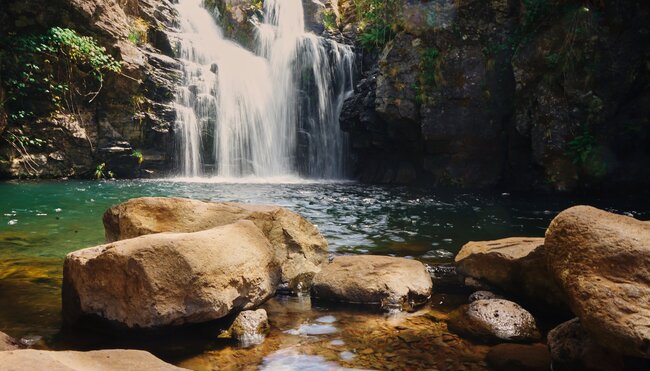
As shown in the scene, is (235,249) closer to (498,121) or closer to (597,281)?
(597,281)

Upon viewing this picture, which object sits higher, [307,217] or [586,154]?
[586,154]

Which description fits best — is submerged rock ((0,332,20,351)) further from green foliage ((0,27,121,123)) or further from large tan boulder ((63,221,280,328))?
green foliage ((0,27,121,123))

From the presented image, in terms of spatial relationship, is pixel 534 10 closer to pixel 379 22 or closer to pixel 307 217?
pixel 379 22

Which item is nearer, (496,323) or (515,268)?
(496,323)

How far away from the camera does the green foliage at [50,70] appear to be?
15938 millimetres

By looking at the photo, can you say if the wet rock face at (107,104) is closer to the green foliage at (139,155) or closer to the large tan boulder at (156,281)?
the green foliage at (139,155)

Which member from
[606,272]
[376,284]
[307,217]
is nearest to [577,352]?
[606,272]

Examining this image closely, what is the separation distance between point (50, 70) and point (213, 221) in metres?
15.7

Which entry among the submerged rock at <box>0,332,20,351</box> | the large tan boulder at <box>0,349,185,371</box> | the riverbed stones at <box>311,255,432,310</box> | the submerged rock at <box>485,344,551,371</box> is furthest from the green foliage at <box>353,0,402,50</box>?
the large tan boulder at <box>0,349,185,371</box>

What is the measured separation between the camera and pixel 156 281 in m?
3.26

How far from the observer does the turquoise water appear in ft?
15.3

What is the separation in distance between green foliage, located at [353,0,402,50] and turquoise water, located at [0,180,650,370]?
637 cm

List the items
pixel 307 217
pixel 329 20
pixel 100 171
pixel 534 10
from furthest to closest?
pixel 329 20
pixel 100 171
pixel 534 10
pixel 307 217

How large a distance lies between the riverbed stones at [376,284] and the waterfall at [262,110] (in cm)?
1567
